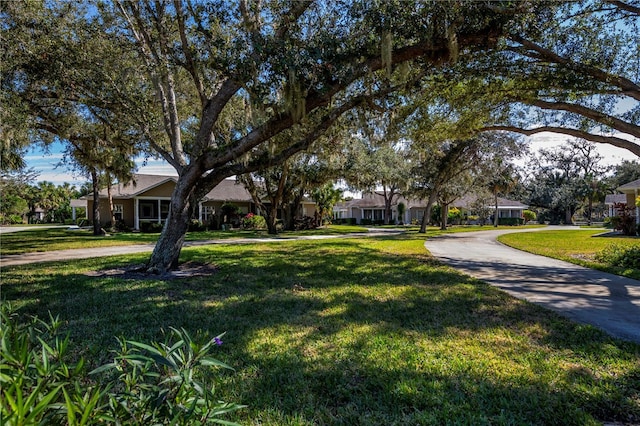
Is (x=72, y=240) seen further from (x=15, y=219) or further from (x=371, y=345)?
(x=15, y=219)

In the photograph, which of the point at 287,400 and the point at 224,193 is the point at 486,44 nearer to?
the point at 287,400

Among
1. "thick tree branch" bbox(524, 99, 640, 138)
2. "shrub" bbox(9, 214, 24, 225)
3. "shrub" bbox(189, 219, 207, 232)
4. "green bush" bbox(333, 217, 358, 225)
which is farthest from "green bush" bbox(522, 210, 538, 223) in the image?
"shrub" bbox(9, 214, 24, 225)

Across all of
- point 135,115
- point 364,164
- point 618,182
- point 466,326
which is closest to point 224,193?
point 364,164

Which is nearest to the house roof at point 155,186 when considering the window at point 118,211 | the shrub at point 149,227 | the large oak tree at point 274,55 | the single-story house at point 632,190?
the window at point 118,211

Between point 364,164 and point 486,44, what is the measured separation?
15.9 m

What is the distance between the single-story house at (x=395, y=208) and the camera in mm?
50147

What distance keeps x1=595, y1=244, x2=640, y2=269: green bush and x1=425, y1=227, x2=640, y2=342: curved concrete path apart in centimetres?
108

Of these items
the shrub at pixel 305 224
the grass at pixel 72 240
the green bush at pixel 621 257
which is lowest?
the green bush at pixel 621 257

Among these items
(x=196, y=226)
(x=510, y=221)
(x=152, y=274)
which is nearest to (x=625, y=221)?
(x=152, y=274)

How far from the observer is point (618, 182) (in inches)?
1987

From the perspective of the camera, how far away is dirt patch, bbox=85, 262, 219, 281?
26.2 feet

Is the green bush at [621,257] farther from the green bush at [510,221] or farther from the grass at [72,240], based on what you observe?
the green bush at [510,221]

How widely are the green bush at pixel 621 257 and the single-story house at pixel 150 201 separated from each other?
22.8 metres

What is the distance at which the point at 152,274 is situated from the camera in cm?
824
